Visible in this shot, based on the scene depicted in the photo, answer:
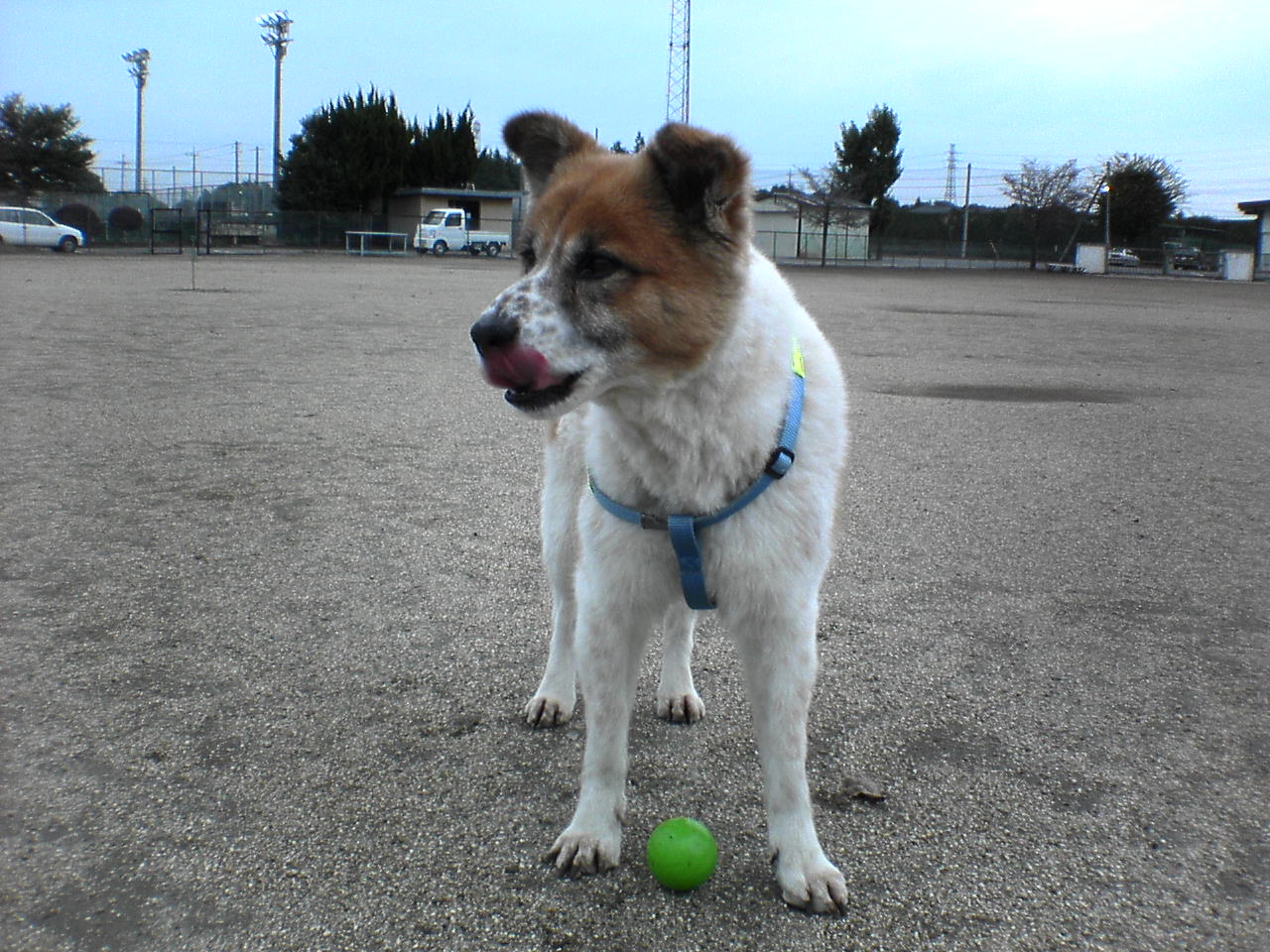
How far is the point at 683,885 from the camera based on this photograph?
273 centimetres

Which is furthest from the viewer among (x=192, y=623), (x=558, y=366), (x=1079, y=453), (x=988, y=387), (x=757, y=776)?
(x=988, y=387)

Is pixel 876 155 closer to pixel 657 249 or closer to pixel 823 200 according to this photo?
pixel 823 200

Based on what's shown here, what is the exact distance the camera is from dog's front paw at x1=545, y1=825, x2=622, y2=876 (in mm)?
2822

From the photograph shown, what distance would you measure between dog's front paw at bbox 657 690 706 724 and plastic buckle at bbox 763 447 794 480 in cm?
119

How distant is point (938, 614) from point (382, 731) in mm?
2394

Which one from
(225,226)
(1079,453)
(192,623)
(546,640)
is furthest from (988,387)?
A: (225,226)

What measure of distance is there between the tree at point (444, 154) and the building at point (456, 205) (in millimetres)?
1975

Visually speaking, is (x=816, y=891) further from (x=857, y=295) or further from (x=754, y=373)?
(x=857, y=295)

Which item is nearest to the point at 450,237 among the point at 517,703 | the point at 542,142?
the point at 517,703

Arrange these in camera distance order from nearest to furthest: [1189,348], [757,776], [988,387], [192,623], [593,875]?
[593,875], [757,776], [192,623], [988,387], [1189,348]

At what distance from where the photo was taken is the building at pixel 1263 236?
50825 mm

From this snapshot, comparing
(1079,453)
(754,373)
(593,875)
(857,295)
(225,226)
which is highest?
(225,226)

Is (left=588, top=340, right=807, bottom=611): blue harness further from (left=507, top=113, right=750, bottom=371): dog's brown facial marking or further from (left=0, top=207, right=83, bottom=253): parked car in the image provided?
(left=0, top=207, right=83, bottom=253): parked car

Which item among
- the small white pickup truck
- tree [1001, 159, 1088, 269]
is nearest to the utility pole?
tree [1001, 159, 1088, 269]
